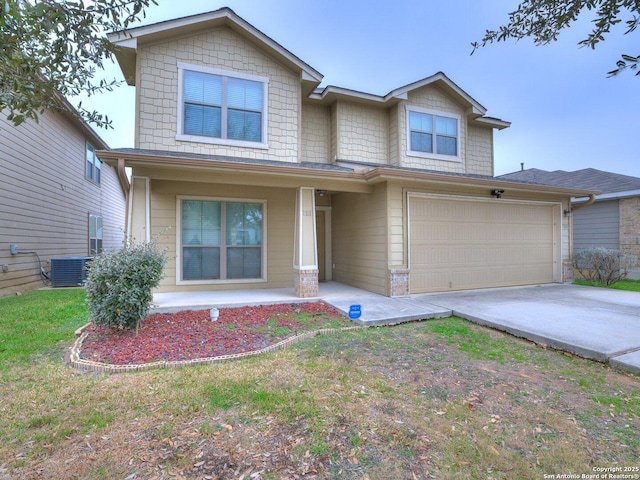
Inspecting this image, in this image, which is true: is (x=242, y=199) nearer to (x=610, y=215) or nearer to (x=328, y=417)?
(x=328, y=417)

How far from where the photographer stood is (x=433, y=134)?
32.4ft

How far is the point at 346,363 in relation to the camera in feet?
12.3

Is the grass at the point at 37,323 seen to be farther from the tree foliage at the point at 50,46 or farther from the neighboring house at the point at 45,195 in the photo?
the tree foliage at the point at 50,46

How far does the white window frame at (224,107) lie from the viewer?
731 cm

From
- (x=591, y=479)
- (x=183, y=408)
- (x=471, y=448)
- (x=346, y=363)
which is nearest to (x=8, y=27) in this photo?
(x=183, y=408)

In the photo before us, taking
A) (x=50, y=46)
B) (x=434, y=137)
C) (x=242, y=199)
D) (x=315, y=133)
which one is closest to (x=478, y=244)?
(x=434, y=137)

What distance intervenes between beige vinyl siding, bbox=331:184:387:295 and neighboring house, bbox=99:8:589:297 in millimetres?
49

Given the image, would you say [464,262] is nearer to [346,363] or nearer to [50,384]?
[346,363]

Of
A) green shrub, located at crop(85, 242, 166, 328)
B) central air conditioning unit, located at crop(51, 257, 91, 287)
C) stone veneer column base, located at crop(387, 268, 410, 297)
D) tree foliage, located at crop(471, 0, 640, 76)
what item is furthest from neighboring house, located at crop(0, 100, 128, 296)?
tree foliage, located at crop(471, 0, 640, 76)

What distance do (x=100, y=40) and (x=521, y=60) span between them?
6.19 m

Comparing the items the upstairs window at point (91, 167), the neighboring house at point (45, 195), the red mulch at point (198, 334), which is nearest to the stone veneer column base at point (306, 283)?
the red mulch at point (198, 334)

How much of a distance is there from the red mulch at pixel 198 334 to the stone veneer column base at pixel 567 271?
25.3 ft

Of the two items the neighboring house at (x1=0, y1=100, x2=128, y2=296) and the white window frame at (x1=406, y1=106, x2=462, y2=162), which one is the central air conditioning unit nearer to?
the neighboring house at (x1=0, y1=100, x2=128, y2=296)

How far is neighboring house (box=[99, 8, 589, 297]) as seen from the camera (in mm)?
7094
